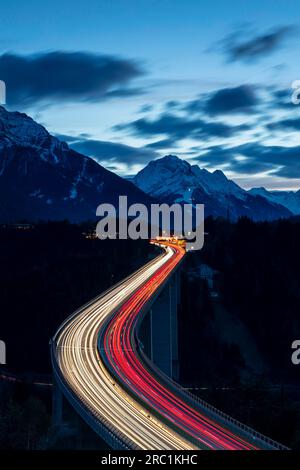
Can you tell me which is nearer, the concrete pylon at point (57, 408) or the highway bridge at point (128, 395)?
the highway bridge at point (128, 395)

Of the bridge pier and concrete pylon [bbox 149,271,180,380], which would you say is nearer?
the bridge pier

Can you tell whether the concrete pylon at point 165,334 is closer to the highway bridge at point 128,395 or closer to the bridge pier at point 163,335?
the bridge pier at point 163,335

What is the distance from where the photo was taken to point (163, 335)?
84.2 meters

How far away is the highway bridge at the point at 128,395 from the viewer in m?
36.2

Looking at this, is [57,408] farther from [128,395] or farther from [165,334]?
[165,334]

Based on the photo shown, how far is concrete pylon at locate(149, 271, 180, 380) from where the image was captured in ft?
269

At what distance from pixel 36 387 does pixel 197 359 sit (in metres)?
32.2

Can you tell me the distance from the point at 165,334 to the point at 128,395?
3813cm

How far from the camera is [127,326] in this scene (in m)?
70.2

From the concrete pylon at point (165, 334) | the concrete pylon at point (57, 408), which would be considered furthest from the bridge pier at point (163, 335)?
the concrete pylon at point (57, 408)

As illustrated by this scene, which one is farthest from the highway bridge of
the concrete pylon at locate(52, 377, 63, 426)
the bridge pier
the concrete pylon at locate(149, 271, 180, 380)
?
the concrete pylon at locate(149, 271, 180, 380)

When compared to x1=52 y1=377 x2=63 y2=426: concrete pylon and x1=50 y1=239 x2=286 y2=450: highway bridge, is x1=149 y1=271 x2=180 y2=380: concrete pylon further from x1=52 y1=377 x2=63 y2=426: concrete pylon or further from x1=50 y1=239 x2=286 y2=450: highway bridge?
x1=52 y1=377 x2=63 y2=426: concrete pylon

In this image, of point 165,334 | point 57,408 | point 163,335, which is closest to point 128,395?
point 57,408
